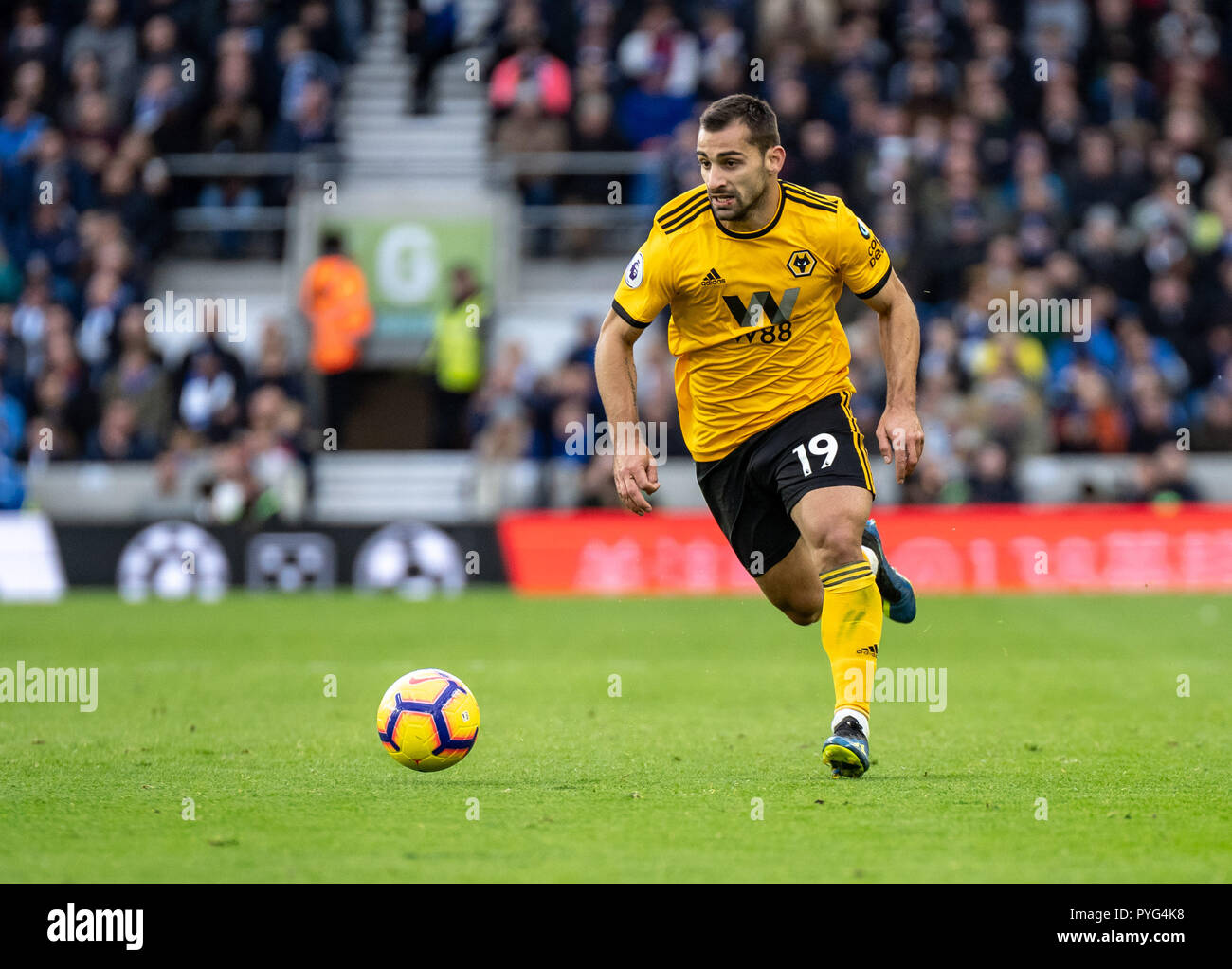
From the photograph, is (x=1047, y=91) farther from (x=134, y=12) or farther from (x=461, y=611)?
(x=134, y=12)

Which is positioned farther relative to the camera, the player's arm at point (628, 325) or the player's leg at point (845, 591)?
the player's arm at point (628, 325)

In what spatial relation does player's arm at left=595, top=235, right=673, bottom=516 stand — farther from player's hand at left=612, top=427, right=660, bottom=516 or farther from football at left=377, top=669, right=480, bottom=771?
football at left=377, top=669, right=480, bottom=771

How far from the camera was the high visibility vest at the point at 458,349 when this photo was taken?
19422mm

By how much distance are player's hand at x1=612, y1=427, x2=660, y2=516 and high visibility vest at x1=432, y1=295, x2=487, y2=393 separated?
41.0 ft

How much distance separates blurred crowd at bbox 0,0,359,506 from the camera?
19281 mm

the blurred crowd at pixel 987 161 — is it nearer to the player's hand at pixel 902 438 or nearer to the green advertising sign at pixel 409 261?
the green advertising sign at pixel 409 261
